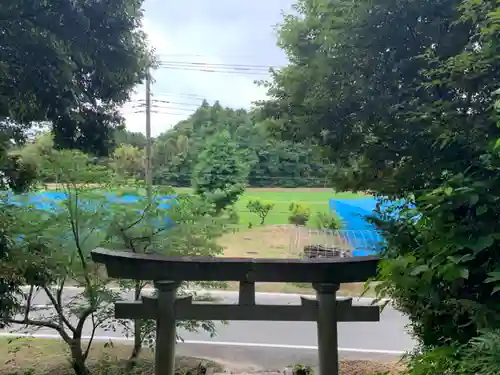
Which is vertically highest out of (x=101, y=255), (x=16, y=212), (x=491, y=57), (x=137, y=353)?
(x=491, y=57)

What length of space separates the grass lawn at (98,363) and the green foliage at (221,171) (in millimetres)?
3131

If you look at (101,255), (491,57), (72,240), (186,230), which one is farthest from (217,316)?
(491,57)

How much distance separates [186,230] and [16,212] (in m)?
A: 1.14

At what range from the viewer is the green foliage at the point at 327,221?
17.3ft

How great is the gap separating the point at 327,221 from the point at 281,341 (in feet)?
7.25

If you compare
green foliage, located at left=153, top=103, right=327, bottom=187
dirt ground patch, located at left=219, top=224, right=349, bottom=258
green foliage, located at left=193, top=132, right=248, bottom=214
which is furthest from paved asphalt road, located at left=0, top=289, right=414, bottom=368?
green foliage, located at left=193, top=132, right=248, bottom=214

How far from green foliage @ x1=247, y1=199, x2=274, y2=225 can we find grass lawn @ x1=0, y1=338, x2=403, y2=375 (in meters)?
3.60

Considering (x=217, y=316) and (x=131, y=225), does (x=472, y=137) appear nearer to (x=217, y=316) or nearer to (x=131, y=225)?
(x=217, y=316)

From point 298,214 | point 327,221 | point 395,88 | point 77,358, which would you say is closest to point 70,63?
point 395,88

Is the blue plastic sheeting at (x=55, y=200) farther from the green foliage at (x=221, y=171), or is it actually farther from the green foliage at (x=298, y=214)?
the green foliage at (x=298, y=214)

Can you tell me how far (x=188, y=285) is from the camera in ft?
10.4

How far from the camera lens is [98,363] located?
322 centimetres

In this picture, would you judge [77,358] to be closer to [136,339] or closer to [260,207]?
[136,339]

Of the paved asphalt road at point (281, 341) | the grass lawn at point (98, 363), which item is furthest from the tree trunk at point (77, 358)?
the paved asphalt road at point (281, 341)
